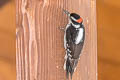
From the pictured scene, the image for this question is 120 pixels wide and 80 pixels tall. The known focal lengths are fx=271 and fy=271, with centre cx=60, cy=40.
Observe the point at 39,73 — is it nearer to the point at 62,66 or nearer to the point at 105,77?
the point at 62,66

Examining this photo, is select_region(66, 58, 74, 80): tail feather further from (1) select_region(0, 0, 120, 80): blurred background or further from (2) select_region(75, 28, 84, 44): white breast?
(1) select_region(0, 0, 120, 80): blurred background

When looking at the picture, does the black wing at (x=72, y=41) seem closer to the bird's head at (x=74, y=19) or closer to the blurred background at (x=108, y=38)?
the bird's head at (x=74, y=19)

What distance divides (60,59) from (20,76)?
0.18 m

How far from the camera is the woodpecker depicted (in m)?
1.09

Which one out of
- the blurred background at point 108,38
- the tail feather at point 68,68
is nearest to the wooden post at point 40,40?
the tail feather at point 68,68

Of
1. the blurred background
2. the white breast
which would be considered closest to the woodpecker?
the white breast

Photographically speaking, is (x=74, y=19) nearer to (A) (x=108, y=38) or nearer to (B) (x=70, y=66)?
(B) (x=70, y=66)

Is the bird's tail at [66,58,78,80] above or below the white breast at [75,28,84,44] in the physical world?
below

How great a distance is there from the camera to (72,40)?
42.9 inches

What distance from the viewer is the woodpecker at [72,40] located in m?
1.09

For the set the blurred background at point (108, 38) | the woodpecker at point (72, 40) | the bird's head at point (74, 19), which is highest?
the bird's head at point (74, 19)

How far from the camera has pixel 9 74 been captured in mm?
1872

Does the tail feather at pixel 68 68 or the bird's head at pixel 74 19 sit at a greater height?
the bird's head at pixel 74 19

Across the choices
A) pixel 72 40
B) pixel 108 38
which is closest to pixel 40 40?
pixel 72 40
